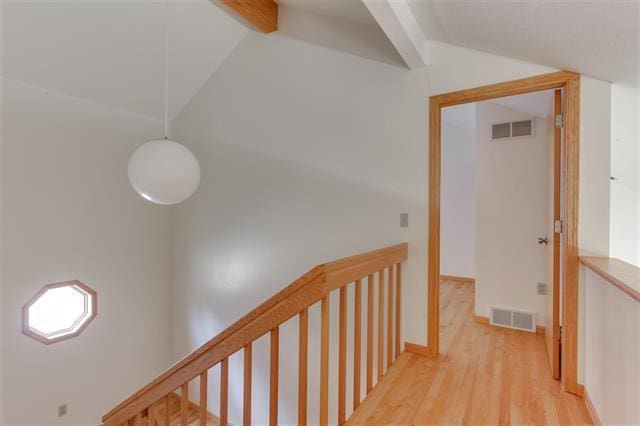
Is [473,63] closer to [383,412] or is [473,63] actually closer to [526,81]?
[526,81]

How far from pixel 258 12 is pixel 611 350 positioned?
11.7ft

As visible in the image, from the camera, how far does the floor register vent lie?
9.84 ft

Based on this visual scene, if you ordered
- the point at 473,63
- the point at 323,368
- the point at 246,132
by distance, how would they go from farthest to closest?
the point at 246,132
the point at 473,63
the point at 323,368

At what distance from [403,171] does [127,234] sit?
3379 millimetres

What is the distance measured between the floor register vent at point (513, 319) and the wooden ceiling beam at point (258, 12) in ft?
11.8

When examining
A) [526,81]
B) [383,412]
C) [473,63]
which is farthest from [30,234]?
[526,81]

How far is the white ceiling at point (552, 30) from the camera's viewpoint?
1.26 metres

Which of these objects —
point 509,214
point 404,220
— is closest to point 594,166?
point 404,220

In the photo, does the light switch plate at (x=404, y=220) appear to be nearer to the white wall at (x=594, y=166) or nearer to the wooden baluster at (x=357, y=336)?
the wooden baluster at (x=357, y=336)

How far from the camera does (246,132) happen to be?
3.58m

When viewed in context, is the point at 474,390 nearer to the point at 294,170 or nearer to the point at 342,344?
the point at 342,344

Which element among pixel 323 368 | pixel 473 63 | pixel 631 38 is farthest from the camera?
pixel 473 63

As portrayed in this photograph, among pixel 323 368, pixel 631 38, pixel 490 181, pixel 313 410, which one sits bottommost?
pixel 313 410

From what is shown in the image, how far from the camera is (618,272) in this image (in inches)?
56.9
